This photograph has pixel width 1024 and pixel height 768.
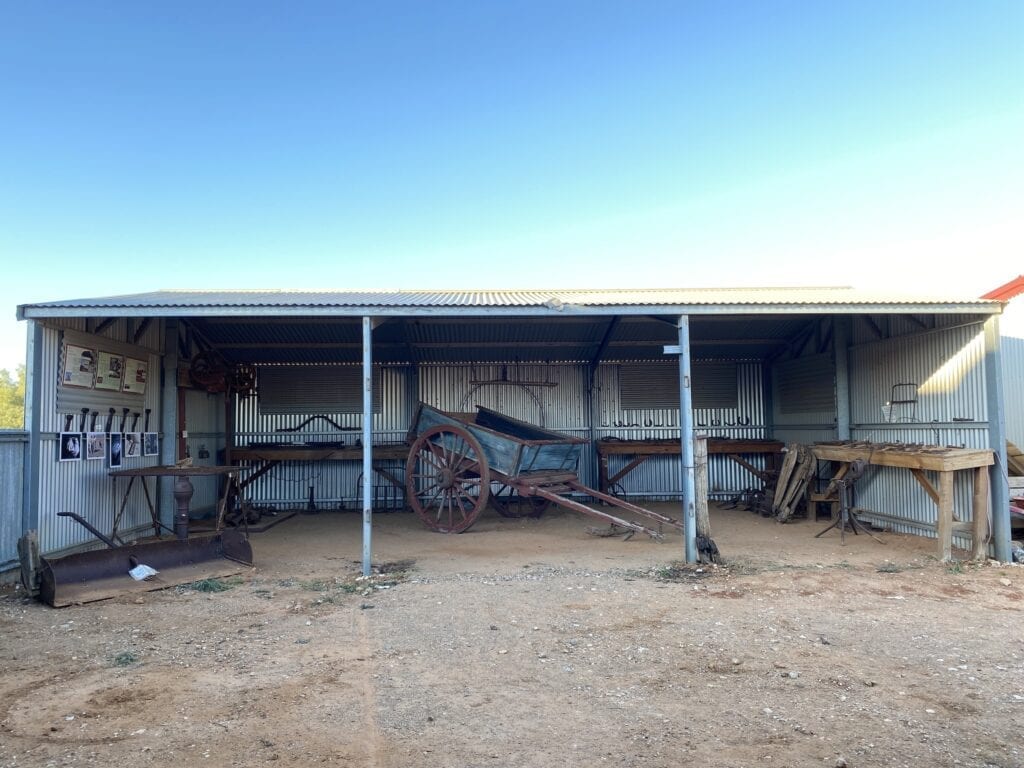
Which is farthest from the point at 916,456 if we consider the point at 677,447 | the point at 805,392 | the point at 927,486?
the point at 677,447

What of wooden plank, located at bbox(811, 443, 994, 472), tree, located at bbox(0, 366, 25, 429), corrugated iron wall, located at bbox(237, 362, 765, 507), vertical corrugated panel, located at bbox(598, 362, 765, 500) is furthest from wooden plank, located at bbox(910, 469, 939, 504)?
tree, located at bbox(0, 366, 25, 429)

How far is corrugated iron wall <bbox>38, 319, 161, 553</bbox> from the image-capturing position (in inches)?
296

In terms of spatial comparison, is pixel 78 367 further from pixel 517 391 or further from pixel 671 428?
pixel 671 428

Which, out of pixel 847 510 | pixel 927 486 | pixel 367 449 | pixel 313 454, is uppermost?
pixel 367 449

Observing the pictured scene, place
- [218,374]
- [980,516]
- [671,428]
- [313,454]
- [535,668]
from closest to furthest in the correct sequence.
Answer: [535,668], [980,516], [218,374], [313,454], [671,428]

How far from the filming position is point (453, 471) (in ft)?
33.7

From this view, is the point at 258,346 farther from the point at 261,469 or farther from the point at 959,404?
the point at 959,404

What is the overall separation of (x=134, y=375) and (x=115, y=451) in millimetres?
1134

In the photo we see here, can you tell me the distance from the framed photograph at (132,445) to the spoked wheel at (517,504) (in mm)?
5418

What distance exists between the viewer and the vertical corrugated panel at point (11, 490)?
6.94 metres

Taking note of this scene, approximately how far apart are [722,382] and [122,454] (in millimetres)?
10587

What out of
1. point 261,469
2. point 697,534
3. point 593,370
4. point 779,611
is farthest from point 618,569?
point 261,469

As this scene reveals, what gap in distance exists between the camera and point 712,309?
317 inches

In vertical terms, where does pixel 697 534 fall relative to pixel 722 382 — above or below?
below
